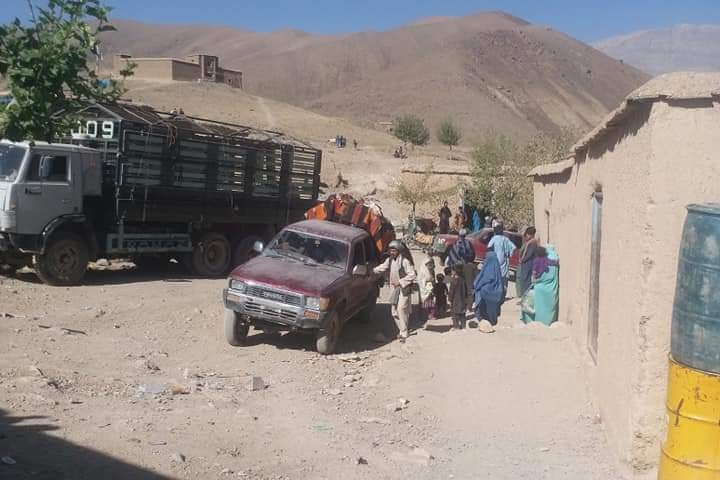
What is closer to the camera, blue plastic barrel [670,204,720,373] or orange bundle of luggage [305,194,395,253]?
blue plastic barrel [670,204,720,373]

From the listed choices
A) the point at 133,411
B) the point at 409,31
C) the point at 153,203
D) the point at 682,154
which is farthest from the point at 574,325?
the point at 409,31

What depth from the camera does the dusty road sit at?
6.00 m

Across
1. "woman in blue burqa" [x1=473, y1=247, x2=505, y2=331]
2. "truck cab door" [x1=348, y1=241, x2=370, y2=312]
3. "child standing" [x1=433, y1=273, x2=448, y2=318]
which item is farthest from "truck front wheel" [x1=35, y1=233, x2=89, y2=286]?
"woman in blue burqa" [x1=473, y1=247, x2=505, y2=331]

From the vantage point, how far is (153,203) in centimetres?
1463

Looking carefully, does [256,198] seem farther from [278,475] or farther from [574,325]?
[278,475]

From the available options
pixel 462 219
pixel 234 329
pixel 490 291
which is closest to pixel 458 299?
pixel 490 291

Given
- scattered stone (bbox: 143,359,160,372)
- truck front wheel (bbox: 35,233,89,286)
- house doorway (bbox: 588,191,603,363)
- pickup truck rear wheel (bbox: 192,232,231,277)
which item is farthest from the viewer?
pickup truck rear wheel (bbox: 192,232,231,277)

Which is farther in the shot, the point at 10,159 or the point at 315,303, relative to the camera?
the point at 10,159

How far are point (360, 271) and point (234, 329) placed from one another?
71.0 inches

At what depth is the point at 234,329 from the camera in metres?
10.2

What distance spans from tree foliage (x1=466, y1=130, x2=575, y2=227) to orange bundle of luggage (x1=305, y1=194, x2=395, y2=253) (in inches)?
475

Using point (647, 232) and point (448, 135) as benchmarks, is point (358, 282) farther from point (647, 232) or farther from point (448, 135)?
point (448, 135)

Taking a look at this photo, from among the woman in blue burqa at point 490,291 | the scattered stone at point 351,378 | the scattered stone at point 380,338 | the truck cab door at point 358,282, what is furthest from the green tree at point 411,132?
the scattered stone at point 351,378

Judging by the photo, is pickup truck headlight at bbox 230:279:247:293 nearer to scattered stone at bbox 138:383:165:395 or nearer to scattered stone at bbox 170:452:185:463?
scattered stone at bbox 138:383:165:395
